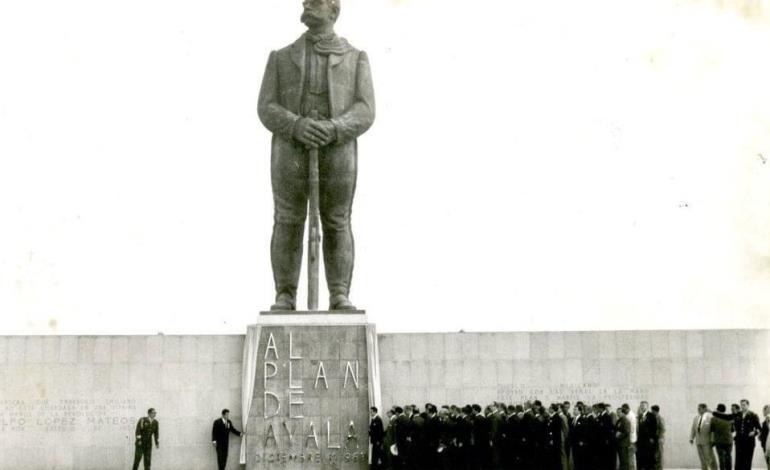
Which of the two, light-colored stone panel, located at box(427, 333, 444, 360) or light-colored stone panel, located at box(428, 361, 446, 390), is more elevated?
light-colored stone panel, located at box(427, 333, 444, 360)

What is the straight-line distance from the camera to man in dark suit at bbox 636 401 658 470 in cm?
2512

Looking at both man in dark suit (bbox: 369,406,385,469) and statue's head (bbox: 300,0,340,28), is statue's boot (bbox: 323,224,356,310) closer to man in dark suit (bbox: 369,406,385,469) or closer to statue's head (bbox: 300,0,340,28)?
man in dark suit (bbox: 369,406,385,469)

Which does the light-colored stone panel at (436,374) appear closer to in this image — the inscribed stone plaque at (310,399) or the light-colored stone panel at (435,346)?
the light-colored stone panel at (435,346)

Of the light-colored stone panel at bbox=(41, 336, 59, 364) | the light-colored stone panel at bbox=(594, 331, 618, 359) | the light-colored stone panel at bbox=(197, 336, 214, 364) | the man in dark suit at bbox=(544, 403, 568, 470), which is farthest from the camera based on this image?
the light-colored stone panel at bbox=(594, 331, 618, 359)

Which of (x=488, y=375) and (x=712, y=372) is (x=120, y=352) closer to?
(x=488, y=375)

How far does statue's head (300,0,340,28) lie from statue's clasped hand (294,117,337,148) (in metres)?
1.80

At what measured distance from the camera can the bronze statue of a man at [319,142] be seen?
25.7 meters

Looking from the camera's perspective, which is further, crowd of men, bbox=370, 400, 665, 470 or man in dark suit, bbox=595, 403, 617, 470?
man in dark suit, bbox=595, 403, 617, 470

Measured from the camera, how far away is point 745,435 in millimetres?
25672

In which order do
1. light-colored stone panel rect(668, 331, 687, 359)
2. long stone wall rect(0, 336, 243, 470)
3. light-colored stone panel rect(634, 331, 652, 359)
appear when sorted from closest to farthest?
long stone wall rect(0, 336, 243, 470) < light-colored stone panel rect(634, 331, 652, 359) < light-colored stone panel rect(668, 331, 687, 359)

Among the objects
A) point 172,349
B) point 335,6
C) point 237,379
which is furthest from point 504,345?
point 335,6

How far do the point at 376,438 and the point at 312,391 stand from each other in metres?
1.45

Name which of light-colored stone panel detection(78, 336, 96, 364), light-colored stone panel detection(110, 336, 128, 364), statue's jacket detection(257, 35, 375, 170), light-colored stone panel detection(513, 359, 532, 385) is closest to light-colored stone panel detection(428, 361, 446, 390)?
light-colored stone panel detection(513, 359, 532, 385)

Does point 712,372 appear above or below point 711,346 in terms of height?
below
